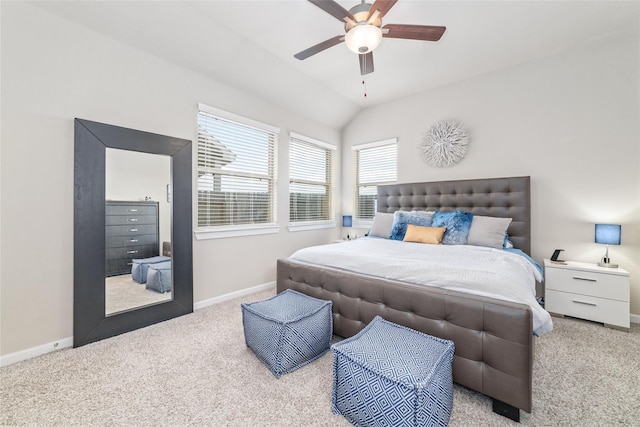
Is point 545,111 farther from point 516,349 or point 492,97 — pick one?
point 516,349

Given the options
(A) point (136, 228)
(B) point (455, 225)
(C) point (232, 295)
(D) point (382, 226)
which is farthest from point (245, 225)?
(B) point (455, 225)

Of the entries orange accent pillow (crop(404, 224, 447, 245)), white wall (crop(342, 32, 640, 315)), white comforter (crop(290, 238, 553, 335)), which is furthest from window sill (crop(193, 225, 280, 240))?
white wall (crop(342, 32, 640, 315))

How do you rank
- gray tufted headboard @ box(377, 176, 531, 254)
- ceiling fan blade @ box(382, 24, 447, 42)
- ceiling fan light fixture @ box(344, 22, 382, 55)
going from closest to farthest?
1. ceiling fan light fixture @ box(344, 22, 382, 55)
2. ceiling fan blade @ box(382, 24, 447, 42)
3. gray tufted headboard @ box(377, 176, 531, 254)

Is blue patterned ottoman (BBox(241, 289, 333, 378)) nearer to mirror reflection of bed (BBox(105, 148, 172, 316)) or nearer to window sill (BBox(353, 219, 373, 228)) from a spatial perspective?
mirror reflection of bed (BBox(105, 148, 172, 316))

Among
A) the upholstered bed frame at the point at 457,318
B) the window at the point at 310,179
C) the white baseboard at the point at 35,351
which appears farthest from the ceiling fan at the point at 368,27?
the white baseboard at the point at 35,351

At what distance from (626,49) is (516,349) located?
3.51 m

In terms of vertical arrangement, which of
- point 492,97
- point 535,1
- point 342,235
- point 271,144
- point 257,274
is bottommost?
point 257,274

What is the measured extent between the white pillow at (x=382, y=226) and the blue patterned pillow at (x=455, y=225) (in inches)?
23.7

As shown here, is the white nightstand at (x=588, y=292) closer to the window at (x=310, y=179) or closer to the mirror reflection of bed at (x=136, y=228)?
the window at (x=310, y=179)

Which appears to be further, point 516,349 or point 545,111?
point 545,111

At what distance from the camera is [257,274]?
11.8 feet

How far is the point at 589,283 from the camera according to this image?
2561 millimetres

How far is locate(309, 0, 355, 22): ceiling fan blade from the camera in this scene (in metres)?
1.75

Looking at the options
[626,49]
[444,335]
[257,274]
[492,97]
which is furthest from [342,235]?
[626,49]
